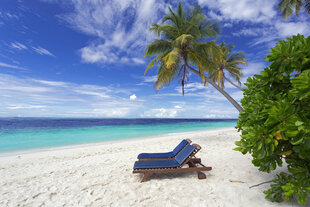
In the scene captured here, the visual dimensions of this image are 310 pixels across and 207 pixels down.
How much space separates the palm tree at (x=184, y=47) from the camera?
899 cm

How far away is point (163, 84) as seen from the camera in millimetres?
9930

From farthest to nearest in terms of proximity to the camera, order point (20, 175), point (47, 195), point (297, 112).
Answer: point (20, 175) → point (47, 195) → point (297, 112)

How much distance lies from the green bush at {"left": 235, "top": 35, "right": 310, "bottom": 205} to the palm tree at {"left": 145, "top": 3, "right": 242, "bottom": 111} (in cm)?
698

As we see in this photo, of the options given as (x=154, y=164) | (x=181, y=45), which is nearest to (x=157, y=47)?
(x=181, y=45)

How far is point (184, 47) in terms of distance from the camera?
30.7ft

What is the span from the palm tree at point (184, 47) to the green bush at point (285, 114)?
6982mm

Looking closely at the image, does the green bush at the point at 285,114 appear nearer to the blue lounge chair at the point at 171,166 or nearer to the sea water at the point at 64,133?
the blue lounge chair at the point at 171,166

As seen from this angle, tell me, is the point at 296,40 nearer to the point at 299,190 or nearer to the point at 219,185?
the point at 299,190

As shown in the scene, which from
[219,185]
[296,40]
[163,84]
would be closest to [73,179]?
[219,185]

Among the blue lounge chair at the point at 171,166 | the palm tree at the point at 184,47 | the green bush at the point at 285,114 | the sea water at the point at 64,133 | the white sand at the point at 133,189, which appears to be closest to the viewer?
the green bush at the point at 285,114

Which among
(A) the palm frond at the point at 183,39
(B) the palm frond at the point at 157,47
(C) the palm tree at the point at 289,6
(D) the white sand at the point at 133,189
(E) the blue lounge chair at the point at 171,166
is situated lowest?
(D) the white sand at the point at 133,189

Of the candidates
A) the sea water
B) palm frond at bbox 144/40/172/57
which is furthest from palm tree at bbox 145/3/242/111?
the sea water

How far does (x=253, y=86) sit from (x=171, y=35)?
848 centimetres

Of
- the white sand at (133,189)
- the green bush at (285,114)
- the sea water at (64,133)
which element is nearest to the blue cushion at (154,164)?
the white sand at (133,189)
